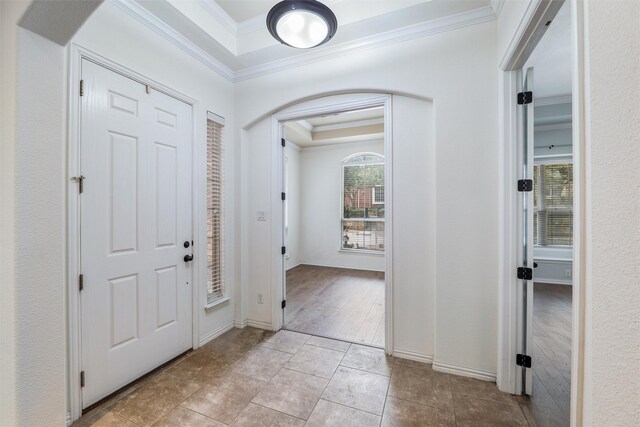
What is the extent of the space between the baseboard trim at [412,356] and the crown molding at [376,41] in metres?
2.80

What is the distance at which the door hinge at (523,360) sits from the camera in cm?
189

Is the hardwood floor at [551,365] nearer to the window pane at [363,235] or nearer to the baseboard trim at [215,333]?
the baseboard trim at [215,333]

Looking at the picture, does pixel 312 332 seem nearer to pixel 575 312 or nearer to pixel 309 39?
pixel 575 312

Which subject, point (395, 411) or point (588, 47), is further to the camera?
point (395, 411)

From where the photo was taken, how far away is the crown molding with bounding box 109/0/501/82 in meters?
2.06

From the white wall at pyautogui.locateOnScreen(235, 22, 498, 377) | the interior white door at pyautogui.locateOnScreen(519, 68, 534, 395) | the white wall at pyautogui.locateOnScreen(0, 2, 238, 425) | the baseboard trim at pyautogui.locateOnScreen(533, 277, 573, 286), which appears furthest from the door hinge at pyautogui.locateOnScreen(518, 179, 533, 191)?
the baseboard trim at pyautogui.locateOnScreen(533, 277, 573, 286)

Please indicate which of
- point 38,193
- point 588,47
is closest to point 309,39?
point 588,47

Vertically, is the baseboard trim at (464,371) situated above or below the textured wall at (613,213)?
below

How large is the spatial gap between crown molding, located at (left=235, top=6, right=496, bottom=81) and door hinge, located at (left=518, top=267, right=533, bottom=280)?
6.41 ft

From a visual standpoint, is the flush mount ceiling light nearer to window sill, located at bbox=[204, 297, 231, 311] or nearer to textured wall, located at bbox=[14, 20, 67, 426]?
textured wall, located at bbox=[14, 20, 67, 426]

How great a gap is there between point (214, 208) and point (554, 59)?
4.08m

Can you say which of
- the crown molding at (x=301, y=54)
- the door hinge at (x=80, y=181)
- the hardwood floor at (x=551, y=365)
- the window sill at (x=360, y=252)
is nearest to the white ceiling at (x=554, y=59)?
the crown molding at (x=301, y=54)

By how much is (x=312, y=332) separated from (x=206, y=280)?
127cm

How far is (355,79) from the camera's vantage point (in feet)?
8.23
